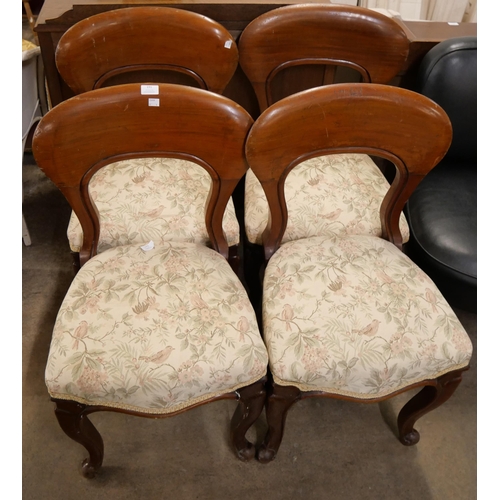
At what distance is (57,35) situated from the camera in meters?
1.18

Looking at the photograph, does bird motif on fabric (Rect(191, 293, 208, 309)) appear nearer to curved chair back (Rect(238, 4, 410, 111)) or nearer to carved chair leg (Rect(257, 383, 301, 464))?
carved chair leg (Rect(257, 383, 301, 464))

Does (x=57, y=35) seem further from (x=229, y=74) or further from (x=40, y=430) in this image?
(x=40, y=430)

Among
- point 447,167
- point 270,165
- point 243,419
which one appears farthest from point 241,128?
point 447,167

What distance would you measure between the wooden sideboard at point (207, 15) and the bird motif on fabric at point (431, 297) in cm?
72

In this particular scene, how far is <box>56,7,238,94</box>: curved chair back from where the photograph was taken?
103 cm

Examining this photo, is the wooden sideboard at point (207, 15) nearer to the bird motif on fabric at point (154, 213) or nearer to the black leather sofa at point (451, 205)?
the black leather sofa at point (451, 205)

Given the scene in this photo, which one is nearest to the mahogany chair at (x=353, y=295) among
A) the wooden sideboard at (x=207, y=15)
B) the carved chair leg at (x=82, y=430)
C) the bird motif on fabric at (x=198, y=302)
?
the bird motif on fabric at (x=198, y=302)

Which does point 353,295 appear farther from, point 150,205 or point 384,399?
point 150,205

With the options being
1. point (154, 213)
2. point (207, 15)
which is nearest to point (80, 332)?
point (154, 213)

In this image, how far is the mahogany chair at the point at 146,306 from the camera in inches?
31.1

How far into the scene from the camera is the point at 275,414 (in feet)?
3.04

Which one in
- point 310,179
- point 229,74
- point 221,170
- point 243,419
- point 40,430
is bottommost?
point 40,430

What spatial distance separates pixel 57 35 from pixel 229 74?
0.47 metres

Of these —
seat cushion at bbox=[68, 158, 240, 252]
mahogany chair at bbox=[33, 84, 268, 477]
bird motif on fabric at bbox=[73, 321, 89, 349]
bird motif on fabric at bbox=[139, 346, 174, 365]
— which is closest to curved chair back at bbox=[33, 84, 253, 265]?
mahogany chair at bbox=[33, 84, 268, 477]
